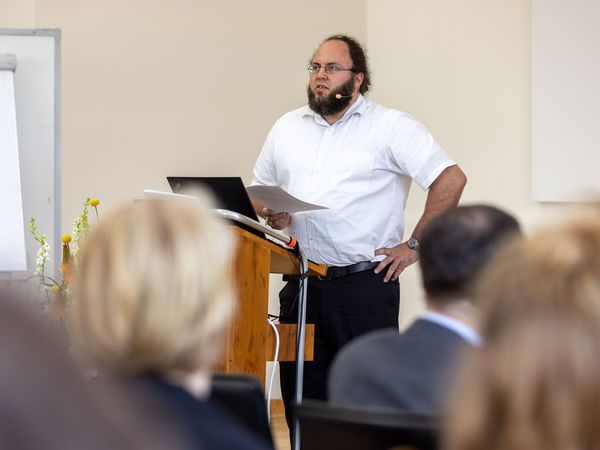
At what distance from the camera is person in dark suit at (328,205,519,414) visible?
5.23ft

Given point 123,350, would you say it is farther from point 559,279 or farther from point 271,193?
point 271,193

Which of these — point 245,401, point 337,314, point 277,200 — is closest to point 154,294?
point 245,401

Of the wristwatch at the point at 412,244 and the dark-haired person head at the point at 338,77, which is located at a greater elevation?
the dark-haired person head at the point at 338,77

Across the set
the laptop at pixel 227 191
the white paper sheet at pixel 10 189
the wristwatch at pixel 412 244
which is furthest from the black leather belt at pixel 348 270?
the white paper sheet at pixel 10 189

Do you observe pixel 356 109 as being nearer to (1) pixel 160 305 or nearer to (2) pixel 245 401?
(2) pixel 245 401

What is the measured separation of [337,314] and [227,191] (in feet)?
2.64

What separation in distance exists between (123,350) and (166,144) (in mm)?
4696

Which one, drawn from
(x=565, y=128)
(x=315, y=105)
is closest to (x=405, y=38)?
(x=565, y=128)

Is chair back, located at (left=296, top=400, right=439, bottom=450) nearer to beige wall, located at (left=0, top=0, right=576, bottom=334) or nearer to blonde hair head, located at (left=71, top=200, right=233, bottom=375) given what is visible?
blonde hair head, located at (left=71, top=200, right=233, bottom=375)

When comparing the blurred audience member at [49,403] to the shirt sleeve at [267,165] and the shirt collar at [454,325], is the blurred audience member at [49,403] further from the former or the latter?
the shirt sleeve at [267,165]

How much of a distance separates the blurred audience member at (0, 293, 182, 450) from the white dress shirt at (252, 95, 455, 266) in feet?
11.1

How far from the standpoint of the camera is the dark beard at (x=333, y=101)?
13.6ft

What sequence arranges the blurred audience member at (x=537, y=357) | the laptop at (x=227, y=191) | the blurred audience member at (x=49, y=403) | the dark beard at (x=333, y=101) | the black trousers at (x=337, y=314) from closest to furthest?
1. the blurred audience member at (x=49, y=403)
2. the blurred audience member at (x=537, y=357)
3. the laptop at (x=227, y=191)
4. the black trousers at (x=337, y=314)
5. the dark beard at (x=333, y=101)

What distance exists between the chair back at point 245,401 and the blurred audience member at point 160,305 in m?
0.48
